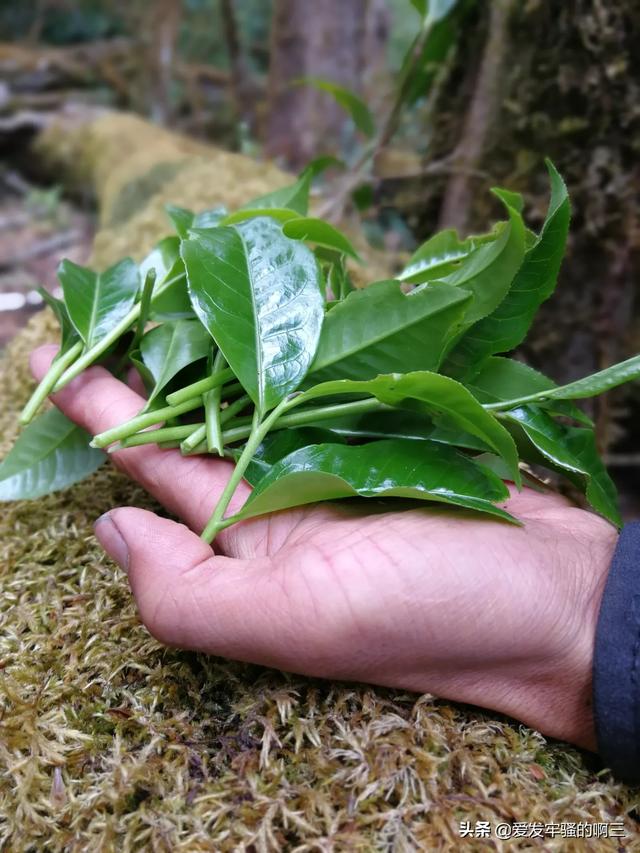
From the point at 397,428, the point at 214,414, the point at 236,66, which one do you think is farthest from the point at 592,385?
the point at 236,66

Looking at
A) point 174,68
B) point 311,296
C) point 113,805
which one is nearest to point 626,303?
point 311,296

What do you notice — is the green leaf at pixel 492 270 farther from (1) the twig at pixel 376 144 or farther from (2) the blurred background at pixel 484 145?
(1) the twig at pixel 376 144

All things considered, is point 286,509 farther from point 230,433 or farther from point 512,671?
point 512,671

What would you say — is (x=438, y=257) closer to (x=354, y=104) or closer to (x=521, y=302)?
(x=521, y=302)

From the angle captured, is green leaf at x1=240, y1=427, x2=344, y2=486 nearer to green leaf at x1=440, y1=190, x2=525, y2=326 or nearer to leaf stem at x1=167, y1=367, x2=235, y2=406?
leaf stem at x1=167, y1=367, x2=235, y2=406

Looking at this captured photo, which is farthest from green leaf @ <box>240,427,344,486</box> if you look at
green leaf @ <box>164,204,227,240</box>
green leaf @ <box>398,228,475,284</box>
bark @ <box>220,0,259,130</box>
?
bark @ <box>220,0,259,130</box>

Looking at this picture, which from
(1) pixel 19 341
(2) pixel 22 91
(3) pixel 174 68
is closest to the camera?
(1) pixel 19 341
